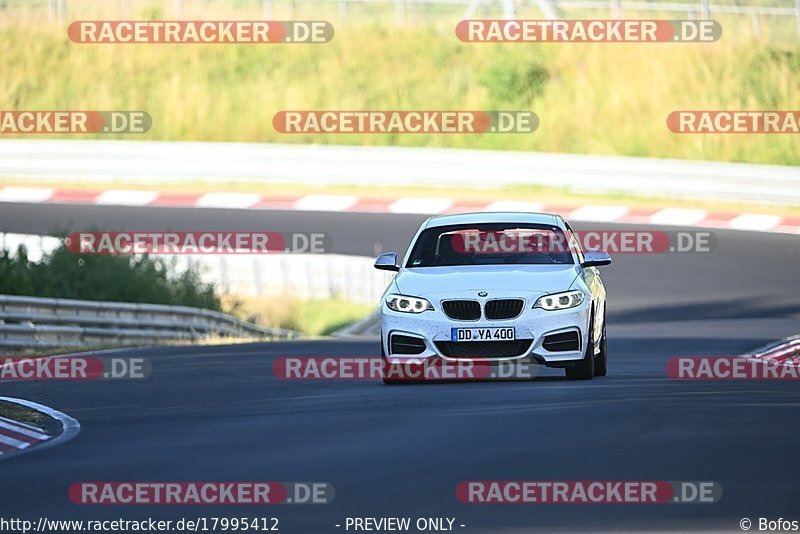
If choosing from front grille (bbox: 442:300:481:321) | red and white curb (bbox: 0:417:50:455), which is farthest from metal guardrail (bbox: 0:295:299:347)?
red and white curb (bbox: 0:417:50:455)

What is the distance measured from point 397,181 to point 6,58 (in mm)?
16255

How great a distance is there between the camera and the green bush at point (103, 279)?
23.7 metres

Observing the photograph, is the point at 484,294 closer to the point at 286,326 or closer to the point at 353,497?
the point at 353,497

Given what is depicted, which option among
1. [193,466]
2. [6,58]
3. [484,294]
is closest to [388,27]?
[6,58]

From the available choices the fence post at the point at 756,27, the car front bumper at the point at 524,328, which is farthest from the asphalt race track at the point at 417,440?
the fence post at the point at 756,27
